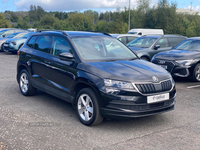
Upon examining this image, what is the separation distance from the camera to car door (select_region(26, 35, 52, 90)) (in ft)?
19.0

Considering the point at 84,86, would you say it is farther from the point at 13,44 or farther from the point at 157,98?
the point at 13,44

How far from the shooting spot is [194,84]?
27.4ft

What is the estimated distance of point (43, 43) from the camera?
6047 mm

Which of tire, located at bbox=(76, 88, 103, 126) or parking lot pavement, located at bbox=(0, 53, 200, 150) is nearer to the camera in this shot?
parking lot pavement, located at bbox=(0, 53, 200, 150)

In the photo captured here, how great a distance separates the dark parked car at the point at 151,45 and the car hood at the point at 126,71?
6150 mm

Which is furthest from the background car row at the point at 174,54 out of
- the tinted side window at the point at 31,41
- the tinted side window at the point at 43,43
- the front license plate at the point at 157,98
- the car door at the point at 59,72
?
the front license plate at the point at 157,98

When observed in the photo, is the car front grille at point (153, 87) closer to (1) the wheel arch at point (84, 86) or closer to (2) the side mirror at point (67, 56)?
(1) the wheel arch at point (84, 86)

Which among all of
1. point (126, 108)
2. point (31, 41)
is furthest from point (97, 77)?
point (31, 41)

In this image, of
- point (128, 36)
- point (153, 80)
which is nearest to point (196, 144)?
point (153, 80)

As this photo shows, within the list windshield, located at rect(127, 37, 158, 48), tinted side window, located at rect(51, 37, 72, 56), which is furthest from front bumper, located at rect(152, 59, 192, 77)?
tinted side window, located at rect(51, 37, 72, 56)

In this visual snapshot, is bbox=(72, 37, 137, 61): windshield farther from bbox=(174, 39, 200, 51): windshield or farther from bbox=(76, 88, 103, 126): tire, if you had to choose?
bbox=(174, 39, 200, 51): windshield

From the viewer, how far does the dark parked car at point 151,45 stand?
1111 centimetres

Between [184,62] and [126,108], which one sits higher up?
[126,108]

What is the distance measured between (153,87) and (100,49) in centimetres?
158
